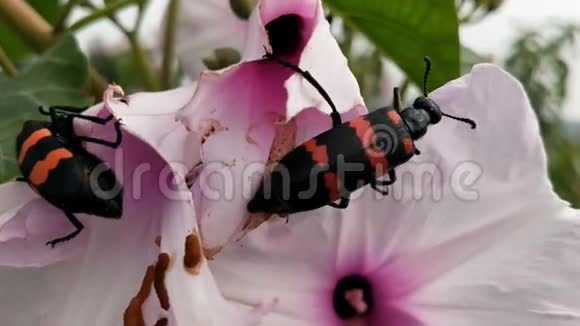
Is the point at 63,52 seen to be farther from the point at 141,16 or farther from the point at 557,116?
the point at 557,116

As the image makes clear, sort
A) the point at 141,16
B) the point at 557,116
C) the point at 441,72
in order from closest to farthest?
the point at 441,72 < the point at 141,16 < the point at 557,116

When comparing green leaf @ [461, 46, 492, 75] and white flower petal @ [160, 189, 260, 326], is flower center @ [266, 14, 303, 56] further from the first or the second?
green leaf @ [461, 46, 492, 75]

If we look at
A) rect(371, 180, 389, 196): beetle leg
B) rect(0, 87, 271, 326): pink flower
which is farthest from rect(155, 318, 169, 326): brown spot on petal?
rect(371, 180, 389, 196): beetle leg

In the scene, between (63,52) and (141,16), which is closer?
(63,52)

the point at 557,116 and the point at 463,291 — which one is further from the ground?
the point at 557,116

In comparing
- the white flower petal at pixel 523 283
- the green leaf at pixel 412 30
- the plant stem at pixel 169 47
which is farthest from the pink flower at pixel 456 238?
the plant stem at pixel 169 47

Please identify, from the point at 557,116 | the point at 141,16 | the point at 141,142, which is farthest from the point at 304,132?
the point at 557,116
